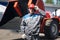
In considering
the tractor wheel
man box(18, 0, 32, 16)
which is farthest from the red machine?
man box(18, 0, 32, 16)

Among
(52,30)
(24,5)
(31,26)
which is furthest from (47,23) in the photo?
(31,26)

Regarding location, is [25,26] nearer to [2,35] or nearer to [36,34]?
[36,34]

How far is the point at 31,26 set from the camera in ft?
30.7

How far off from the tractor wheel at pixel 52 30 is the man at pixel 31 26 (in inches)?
72.8

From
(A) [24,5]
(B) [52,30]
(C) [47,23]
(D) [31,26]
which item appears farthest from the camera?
(B) [52,30]

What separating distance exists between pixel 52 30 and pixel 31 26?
232 cm

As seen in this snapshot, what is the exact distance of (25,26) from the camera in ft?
31.0

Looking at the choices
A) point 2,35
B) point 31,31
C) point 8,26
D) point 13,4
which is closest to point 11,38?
point 2,35

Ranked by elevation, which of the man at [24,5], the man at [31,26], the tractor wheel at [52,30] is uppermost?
the man at [24,5]

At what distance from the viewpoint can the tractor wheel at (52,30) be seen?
11.2 metres

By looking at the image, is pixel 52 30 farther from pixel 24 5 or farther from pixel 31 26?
pixel 31 26

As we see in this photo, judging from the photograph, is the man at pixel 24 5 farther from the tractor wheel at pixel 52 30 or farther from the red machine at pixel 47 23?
the tractor wheel at pixel 52 30

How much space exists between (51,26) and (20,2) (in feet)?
5.44

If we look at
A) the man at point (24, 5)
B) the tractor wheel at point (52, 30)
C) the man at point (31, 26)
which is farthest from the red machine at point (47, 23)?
the man at point (31, 26)
